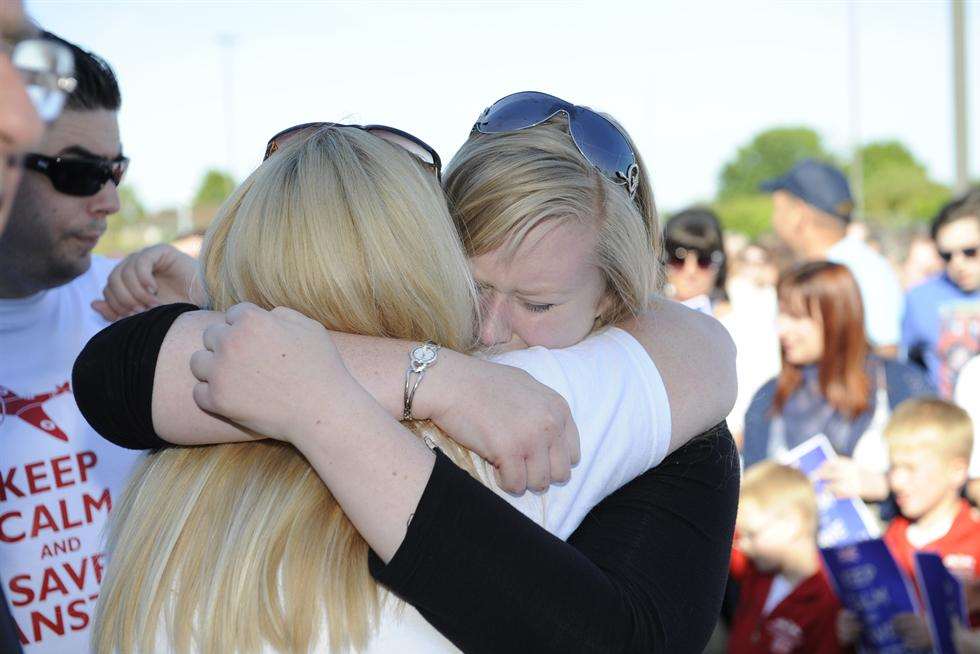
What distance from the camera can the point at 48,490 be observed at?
2148 millimetres

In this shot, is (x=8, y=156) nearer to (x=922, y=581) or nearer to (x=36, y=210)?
(x=36, y=210)

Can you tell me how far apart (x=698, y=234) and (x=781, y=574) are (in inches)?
93.1

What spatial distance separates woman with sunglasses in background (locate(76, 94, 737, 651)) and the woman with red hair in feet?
9.19

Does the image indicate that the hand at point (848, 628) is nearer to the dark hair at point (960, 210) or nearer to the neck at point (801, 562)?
the neck at point (801, 562)

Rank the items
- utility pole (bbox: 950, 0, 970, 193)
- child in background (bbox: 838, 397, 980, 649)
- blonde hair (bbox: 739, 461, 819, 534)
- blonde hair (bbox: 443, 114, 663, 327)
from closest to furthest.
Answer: blonde hair (bbox: 443, 114, 663, 327)
child in background (bbox: 838, 397, 980, 649)
blonde hair (bbox: 739, 461, 819, 534)
utility pole (bbox: 950, 0, 970, 193)

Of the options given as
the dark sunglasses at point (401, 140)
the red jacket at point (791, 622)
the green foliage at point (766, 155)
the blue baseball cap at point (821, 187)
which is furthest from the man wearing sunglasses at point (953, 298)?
the green foliage at point (766, 155)

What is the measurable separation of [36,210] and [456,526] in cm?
153

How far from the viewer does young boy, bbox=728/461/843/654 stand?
3637mm

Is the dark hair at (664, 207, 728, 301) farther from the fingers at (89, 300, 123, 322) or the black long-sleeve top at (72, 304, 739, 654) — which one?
the black long-sleeve top at (72, 304, 739, 654)

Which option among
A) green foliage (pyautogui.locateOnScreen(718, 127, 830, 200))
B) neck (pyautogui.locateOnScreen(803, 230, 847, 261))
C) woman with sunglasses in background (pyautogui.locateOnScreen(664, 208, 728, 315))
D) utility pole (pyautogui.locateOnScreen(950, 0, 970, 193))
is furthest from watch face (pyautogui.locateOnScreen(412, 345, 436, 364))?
green foliage (pyautogui.locateOnScreen(718, 127, 830, 200))

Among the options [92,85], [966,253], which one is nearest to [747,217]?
[966,253]

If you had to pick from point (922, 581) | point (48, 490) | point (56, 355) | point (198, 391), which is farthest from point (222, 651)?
point (922, 581)

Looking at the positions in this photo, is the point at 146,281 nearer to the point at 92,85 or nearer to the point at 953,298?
the point at 92,85

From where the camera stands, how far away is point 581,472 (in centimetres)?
132
